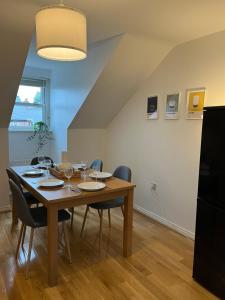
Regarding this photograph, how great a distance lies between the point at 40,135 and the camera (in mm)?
4742

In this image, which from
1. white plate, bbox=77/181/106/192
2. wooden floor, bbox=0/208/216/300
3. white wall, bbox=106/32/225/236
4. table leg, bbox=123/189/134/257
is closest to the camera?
wooden floor, bbox=0/208/216/300

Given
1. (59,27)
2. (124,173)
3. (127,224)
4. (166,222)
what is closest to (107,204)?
(127,224)

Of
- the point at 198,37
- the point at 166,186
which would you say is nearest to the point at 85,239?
the point at 166,186

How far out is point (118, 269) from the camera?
2328 mm

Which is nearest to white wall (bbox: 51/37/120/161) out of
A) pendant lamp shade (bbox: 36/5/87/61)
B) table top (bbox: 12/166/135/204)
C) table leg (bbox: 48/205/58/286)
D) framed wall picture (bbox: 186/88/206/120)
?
framed wall picture (bbox: 186/88/206/120)

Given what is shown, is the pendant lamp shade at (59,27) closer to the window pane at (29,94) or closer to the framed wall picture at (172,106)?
the framed wall picture at (172,106)

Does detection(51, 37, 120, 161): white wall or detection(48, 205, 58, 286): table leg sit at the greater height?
detection(51, 37, 120, 161): white wall

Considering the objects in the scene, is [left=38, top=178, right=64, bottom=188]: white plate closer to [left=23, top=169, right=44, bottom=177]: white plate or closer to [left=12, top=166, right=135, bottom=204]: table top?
[left=12, top=166, right=135, bottom=204]: table top

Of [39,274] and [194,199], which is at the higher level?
[194,199]

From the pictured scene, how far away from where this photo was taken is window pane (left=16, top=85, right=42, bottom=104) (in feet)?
15.1

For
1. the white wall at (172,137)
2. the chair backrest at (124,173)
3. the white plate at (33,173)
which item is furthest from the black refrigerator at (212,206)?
the white plate at (33,173)

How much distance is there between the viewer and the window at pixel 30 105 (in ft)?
15.0

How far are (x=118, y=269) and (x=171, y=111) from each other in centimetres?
198

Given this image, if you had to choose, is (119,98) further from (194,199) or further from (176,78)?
(194,199)
